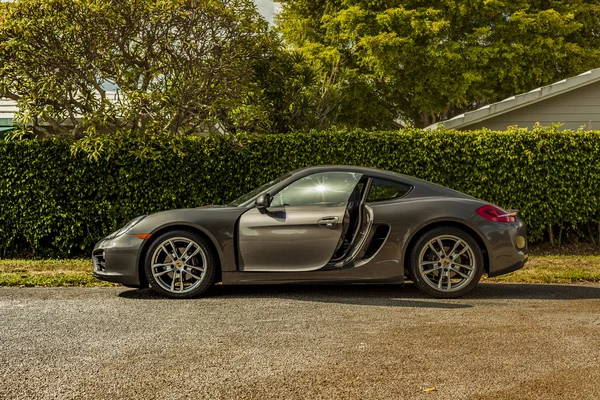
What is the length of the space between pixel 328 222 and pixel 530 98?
10582 millimetres

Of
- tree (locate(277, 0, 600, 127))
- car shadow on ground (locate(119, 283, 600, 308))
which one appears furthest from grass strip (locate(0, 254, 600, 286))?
tree (locate(277, 0, 600, 127))

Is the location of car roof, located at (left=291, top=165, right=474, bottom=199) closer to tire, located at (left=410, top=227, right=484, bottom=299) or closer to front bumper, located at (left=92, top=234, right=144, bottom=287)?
tire, located at (left=410, top=227, right=484, bottom=299)

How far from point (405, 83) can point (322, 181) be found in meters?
19.3

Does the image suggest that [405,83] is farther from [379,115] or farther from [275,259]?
[275,259]

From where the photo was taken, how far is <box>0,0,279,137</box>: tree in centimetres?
1048

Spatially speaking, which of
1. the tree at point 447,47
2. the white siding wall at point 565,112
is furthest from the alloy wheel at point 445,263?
the tree at point 447,47

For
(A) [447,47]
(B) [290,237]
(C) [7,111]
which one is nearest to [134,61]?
(C) [7,111]

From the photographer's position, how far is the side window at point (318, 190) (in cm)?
734

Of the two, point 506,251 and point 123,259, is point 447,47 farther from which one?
point 123,259

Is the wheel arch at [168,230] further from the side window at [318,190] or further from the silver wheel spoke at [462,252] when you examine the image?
the silver wheel spoke at [462,252]

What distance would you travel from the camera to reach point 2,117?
14102 millimetres

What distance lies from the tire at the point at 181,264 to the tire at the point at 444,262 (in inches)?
84.4

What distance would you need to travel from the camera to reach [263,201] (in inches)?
275

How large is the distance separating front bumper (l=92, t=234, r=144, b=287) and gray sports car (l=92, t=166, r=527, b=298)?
0.01 meters
